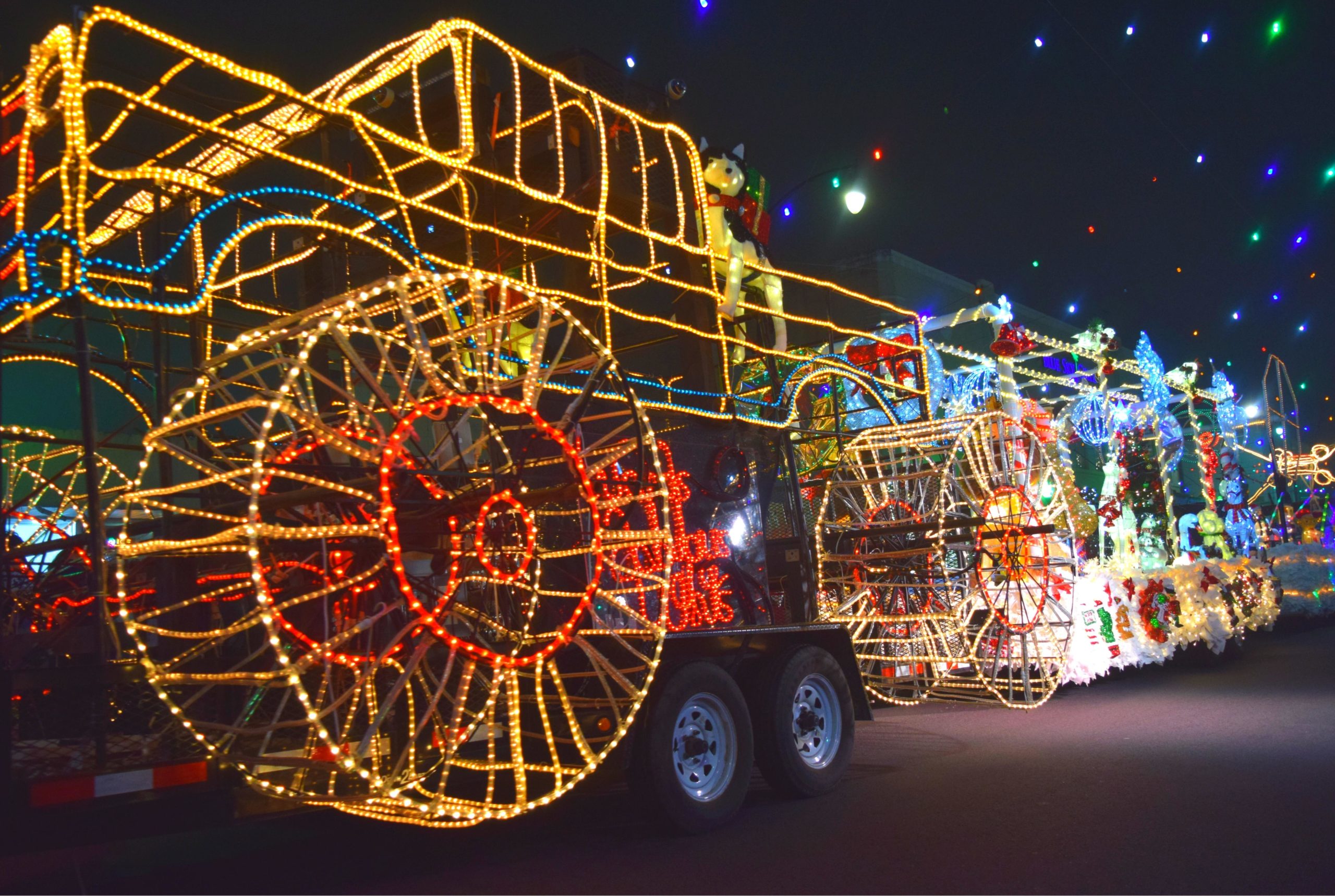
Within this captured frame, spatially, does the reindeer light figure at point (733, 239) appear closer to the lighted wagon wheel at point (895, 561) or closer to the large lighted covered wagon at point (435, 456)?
the large lighted covered wagon at point (435, 456)

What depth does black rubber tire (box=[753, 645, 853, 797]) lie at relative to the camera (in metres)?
6.71

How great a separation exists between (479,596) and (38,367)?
17.0ft

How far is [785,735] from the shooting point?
6.75 meters

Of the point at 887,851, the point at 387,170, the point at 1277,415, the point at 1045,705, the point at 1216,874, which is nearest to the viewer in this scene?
the point at 1216,874

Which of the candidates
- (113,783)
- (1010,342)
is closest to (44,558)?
(113,783)

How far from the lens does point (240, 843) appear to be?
6.54 m

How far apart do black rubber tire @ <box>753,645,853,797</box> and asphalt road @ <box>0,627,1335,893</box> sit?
0.16m

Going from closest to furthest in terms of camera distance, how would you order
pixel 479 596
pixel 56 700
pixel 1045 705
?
pixel 56 700
pixel 479 596
pixel 1045 705

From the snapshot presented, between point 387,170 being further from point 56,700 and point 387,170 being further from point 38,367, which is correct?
point 38,367

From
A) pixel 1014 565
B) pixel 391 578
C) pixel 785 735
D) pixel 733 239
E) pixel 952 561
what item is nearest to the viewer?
pixel 391 578

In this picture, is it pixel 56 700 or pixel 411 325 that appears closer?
pixel 56 700

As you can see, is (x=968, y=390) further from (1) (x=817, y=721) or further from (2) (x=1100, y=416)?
(1) (x=817, y=721)

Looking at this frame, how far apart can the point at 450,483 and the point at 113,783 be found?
2300 millimetres

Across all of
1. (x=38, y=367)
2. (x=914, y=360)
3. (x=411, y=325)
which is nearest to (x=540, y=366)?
(x=411, y=325)
